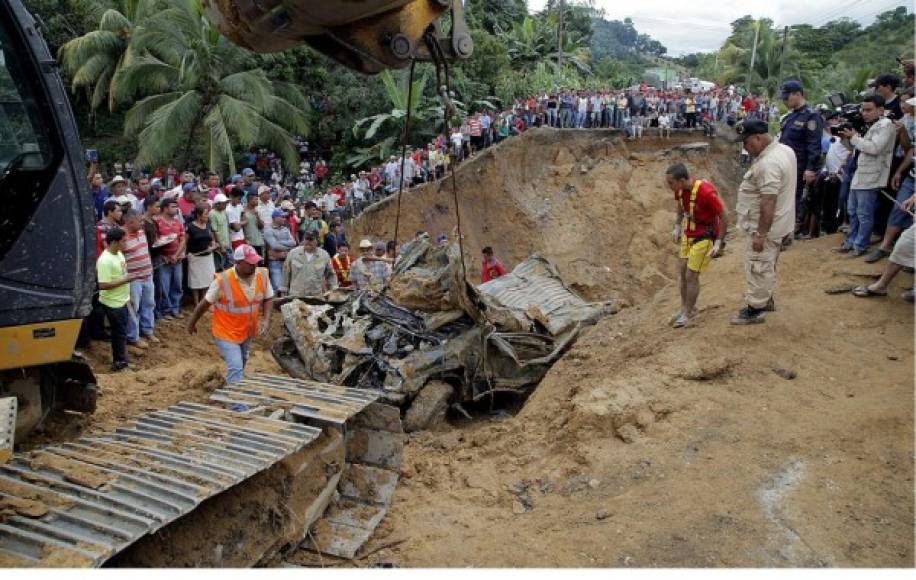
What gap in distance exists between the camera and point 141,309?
9.10 m

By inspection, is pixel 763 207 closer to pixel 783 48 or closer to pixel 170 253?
pixel 170 253

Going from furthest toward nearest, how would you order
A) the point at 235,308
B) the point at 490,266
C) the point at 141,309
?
the point at 490,266 → the point at 141,309 → the point at 235,308

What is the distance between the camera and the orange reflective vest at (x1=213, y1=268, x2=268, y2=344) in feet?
21.4

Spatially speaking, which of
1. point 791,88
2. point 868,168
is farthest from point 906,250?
point 791,88

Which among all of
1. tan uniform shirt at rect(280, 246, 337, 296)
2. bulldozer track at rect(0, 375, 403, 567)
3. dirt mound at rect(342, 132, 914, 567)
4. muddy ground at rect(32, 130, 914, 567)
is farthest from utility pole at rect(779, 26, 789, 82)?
bulldozer track at rect(0, 375, 403, 567)

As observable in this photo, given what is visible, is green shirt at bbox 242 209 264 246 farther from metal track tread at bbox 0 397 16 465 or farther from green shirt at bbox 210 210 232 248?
metal track tread at bbox 0 397 16 465

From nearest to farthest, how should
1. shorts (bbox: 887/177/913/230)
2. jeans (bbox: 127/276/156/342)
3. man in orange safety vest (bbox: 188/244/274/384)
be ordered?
man in orange safety vest (bbox: 188/244/274/384)
shorts (bbox: 887/177/913/230)
jeans (bbox: 127/276/156/342)

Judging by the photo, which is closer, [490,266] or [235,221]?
[235,221]

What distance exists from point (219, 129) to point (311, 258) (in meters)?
8.71

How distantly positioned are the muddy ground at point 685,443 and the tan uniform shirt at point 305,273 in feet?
2.96

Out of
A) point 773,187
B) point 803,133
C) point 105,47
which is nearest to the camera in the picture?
point 773,187

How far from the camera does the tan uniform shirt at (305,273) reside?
32.0 ft

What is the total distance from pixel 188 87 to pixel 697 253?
48.2 feet

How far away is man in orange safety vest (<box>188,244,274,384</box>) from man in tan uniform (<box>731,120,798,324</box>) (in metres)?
4.17
